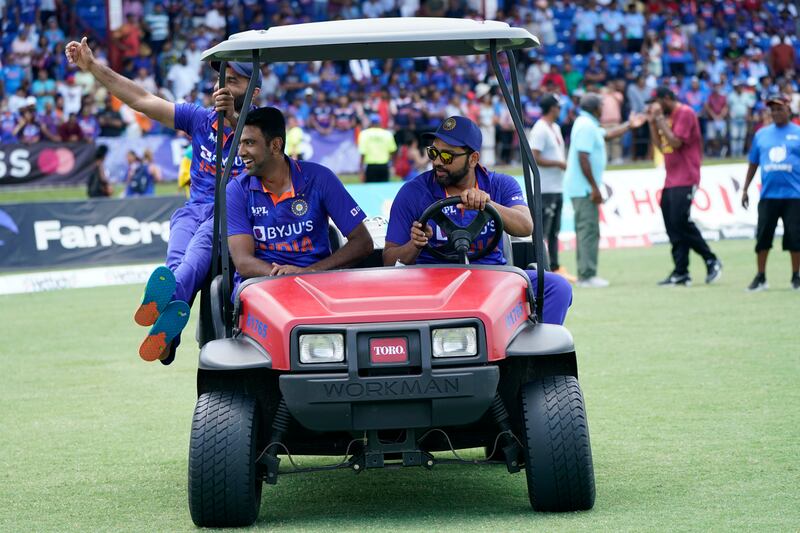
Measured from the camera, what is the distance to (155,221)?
17797 millimetres

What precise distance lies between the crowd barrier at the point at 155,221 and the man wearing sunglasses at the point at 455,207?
11.5 metres

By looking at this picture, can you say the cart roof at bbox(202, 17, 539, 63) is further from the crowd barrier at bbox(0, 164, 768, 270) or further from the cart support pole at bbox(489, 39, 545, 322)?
the crowd barrier at bbox(0, 164, 768, 270)

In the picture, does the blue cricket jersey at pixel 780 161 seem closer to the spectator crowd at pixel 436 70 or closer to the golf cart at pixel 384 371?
the golf cart at pixel 384 371

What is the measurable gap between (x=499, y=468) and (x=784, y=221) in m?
7.52

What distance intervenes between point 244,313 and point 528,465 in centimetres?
126

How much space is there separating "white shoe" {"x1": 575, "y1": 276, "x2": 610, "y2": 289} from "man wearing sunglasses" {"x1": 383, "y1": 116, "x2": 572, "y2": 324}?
8237 millimetres

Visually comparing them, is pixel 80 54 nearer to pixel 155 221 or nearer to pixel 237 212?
pixel 237 212

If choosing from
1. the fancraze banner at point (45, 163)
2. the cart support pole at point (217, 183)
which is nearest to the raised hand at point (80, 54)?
the cart support pole at point (217, 183)

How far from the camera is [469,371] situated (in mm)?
4871

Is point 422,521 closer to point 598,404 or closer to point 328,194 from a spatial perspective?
point 328,194

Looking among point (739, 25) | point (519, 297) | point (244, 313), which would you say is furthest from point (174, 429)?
point (739, 25)

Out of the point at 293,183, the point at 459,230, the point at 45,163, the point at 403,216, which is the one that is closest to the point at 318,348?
the point at 459,230

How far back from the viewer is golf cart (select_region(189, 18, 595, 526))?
4.88 m

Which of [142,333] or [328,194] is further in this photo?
[142,333]
